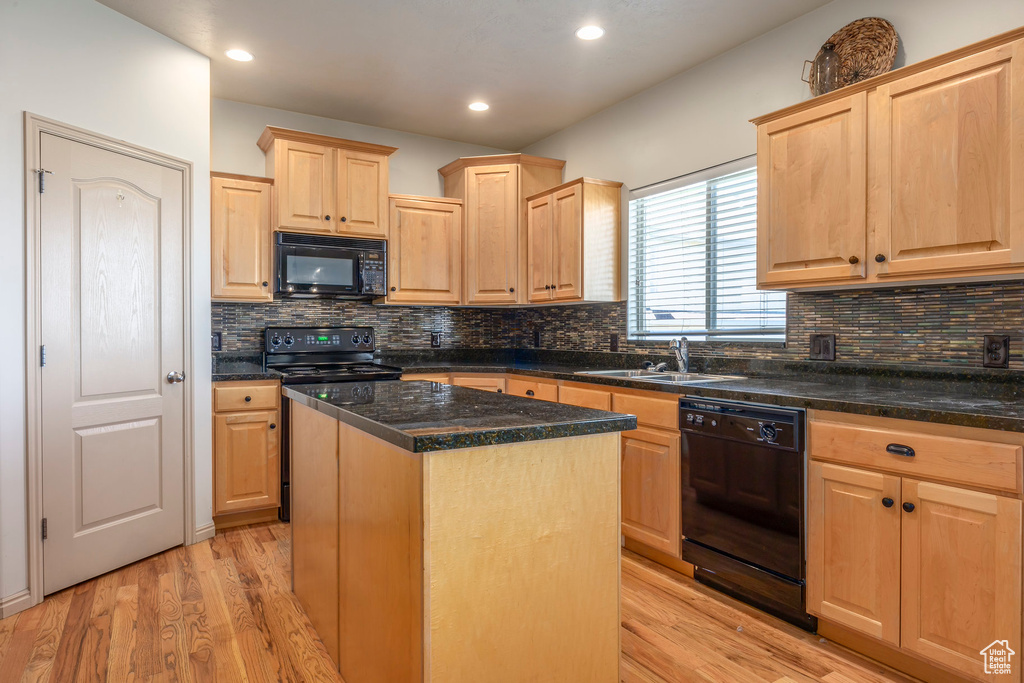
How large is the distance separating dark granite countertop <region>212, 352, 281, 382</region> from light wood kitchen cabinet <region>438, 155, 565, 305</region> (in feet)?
4.96

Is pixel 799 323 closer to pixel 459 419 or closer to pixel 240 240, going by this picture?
pixel 459 419

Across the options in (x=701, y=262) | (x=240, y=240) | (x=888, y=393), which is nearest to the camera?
(x=888, y=393)

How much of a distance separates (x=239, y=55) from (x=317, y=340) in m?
1.82

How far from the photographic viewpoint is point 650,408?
9.07 feet

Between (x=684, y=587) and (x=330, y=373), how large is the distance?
2.32m

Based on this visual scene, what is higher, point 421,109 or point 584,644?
point 421,109

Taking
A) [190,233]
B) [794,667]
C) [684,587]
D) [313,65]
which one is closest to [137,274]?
[190,233]

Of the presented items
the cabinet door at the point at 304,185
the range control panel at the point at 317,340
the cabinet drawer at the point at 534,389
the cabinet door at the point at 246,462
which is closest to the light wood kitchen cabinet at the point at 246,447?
the cabinet door at the point at 246,462

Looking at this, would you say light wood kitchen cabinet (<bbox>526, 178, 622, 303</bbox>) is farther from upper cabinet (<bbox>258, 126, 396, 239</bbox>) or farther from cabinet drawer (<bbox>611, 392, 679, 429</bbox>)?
upper cabinet (<bbox>258, 126, 396, 239</bbox>)

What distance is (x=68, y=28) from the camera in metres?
2.56

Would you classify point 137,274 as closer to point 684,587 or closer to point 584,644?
point 584,644

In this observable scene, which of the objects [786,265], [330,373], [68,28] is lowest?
[330,373]
